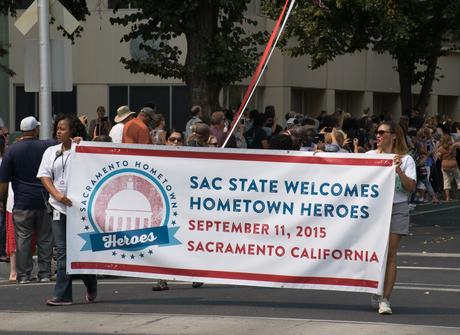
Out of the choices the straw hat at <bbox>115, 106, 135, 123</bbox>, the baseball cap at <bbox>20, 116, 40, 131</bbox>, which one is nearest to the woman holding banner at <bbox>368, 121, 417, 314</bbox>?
the baseball cap at <bbox>20, 116, 40, 131</bbox>

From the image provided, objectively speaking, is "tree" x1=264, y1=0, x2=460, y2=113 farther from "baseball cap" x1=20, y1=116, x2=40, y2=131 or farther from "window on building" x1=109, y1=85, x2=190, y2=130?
"baseball cap" x1=20, y1=116, x2=40, y2=131

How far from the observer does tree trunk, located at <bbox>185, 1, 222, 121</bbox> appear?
2189 cm

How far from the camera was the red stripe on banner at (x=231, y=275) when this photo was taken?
10.5 meters

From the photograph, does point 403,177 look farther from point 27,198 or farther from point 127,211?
point 27,198

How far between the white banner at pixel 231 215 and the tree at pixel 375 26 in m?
19.4

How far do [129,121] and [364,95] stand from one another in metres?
33.6

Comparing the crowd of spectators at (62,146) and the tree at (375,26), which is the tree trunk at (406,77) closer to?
the tree at (375,26)

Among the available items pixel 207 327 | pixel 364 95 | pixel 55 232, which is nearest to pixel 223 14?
pixel 55 232

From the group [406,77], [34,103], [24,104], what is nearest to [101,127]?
[34,103]

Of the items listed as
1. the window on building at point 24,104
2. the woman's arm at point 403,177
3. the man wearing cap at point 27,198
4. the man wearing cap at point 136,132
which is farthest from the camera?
the window on building at point 24,104

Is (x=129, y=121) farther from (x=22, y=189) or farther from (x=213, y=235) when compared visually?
(x=213, y=235)

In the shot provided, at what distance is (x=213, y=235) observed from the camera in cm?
1088

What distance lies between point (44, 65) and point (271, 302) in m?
5.68

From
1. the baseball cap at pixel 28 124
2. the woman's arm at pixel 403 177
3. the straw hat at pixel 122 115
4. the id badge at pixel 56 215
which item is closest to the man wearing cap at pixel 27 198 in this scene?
the baseball cap at pixel 28 124
